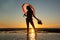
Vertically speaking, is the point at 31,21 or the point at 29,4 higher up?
the point at 29,4

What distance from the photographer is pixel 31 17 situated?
15852mm

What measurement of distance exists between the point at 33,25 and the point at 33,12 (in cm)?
94

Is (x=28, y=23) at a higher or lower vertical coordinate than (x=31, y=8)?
lower

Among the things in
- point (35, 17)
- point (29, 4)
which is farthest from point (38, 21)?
point (29, 4)

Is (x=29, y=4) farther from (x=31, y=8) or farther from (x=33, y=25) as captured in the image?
(x=33, y=25)

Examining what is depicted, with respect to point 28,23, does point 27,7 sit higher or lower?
higher

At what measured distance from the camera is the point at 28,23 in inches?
626

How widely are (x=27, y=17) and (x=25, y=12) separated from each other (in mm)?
432

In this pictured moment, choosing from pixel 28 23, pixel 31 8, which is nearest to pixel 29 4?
pixel 31 8

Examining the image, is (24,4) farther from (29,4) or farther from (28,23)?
(28,23)

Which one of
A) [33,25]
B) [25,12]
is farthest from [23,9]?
[33,25]

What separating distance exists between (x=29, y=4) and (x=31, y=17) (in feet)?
3.14

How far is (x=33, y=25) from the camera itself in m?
16.0

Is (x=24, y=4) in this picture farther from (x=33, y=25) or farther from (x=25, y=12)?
(x=33, y=25)
